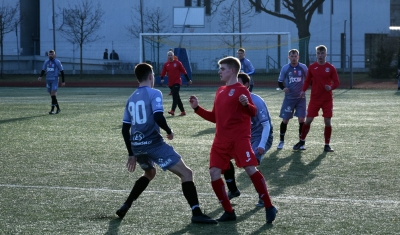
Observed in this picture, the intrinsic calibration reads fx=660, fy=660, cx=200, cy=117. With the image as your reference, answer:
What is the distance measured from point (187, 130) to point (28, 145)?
393 cm

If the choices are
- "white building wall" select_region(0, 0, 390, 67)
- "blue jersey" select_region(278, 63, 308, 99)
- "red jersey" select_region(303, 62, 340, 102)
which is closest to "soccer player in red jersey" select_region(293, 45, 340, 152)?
"red jersey" select_region(303, 62, 340, 102)

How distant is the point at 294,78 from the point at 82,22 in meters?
40.4

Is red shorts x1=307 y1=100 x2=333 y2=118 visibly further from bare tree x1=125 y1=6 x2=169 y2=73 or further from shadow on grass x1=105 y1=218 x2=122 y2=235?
bare tree x1=125 y1=6 x2=169 y2=73

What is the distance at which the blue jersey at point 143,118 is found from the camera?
6488 mm

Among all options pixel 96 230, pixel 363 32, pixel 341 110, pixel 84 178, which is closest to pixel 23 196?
pixel 84 178

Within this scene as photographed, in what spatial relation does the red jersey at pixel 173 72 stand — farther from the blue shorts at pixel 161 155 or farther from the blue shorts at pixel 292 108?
the blue shorts at pixel 161 155

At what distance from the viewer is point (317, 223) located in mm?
6500

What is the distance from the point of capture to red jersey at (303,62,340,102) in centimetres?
1174

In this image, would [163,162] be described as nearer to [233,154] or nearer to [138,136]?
[138,136]

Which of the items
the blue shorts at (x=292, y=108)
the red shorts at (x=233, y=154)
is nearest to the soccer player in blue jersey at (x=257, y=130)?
the red shorts at (x=233, y=154)

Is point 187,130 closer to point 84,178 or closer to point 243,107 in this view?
point 84,178

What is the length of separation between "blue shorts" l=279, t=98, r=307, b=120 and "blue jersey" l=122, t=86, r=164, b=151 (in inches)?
243

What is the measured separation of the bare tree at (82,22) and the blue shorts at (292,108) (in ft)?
128

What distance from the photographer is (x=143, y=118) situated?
21.3ft
